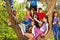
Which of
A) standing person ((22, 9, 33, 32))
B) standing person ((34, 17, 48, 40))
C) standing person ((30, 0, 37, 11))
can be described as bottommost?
standing person ((34, 17, 48, 40))

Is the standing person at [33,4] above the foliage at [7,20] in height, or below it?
above

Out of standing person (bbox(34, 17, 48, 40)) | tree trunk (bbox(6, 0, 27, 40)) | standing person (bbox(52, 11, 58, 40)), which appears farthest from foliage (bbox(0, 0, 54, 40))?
standing person (bbox(52, 11, 58, 40))

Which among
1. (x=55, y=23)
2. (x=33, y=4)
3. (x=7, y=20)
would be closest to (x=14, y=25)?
(x=7, y=20)

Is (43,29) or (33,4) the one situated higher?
(33,4)

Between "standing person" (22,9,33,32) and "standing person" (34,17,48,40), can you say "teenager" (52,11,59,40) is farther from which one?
"standing person" (22,9,33,32)

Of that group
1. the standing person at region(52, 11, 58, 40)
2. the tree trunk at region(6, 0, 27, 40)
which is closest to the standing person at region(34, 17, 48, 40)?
the standing person at region(52, 11, 58, 40)

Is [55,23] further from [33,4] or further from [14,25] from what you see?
[14,25]

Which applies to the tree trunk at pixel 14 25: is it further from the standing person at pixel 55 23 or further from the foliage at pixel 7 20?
the standing person at pixel 55 23

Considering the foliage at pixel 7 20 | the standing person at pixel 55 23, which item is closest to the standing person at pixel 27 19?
the foliage at pixel 7 20

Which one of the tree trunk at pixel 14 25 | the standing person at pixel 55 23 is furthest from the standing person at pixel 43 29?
the tree trunk at pixel 14 25

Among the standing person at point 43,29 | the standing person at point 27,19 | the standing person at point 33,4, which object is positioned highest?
the standing person at point 33,4

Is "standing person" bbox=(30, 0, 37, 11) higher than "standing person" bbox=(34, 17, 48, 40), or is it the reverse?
"standing person" bbox=(30, 0, 37, 11)

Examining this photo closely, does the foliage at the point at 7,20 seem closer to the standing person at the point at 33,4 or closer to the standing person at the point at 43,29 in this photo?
the standing person at the point at 33,4

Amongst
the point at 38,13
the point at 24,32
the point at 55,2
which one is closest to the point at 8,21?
the point at 24,32
